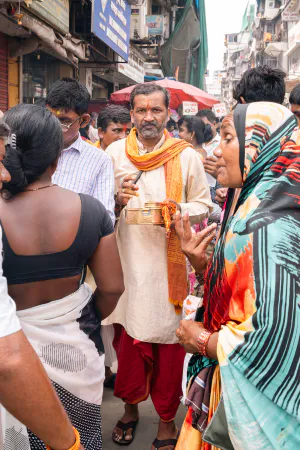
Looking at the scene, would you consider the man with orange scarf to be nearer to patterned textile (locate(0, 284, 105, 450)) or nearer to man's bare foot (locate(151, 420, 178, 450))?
man's bare foot (locate(151, 420, 178, 450))

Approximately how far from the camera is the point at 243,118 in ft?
5.83

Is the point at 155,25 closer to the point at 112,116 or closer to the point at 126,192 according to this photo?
the point at 112,116

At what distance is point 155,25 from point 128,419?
1748 cm

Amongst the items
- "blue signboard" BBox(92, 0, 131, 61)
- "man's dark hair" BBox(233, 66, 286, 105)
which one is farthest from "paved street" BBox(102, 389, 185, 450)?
"blue signboard" BBox(92, 0, 131, 61)

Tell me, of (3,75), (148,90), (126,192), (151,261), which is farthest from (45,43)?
(151,261)

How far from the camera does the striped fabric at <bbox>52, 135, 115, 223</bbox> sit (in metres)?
2.81

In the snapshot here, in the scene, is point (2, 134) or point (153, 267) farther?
point (153, 267)

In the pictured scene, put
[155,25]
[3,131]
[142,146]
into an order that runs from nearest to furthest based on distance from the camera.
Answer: [3,131]
[142,146]
[155,25]

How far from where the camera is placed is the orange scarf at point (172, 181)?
2.94 metres

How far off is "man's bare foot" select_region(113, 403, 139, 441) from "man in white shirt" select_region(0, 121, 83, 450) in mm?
1926

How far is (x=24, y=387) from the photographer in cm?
114

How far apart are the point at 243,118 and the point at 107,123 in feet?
11.7

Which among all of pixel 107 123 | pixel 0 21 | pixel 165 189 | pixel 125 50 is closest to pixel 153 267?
pixel 165 189

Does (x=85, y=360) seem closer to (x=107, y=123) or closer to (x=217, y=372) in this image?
(x=217, y=372)
